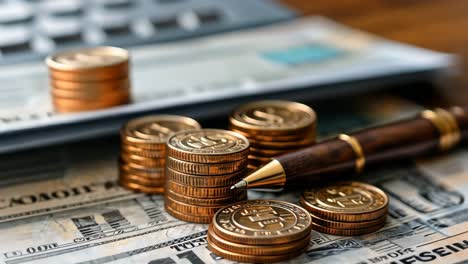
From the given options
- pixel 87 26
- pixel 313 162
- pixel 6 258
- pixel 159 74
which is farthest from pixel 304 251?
pixel 87 26

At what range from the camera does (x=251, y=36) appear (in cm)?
89

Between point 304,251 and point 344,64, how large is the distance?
0.31 meters

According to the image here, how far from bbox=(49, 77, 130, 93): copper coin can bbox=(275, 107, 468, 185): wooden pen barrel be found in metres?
0.17

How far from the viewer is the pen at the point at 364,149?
0.57 meters

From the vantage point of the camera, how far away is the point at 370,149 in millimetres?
A: 628

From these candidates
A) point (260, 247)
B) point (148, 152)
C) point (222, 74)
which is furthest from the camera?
point (222, 74)

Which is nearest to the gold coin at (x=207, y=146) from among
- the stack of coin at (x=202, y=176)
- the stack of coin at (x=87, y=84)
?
the stack of coin at (x=202, y=176)

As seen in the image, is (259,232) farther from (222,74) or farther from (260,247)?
(222,74)

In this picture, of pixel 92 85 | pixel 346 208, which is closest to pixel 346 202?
pixel 346 208

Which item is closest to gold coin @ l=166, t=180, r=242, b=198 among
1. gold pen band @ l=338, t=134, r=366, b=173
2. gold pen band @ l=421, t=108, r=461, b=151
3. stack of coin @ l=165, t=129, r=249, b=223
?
stack of coin @ l=165, t=129, r=249, b=223

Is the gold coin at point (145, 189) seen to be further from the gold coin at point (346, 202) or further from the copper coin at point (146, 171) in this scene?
the gold coin at point (346, 202)

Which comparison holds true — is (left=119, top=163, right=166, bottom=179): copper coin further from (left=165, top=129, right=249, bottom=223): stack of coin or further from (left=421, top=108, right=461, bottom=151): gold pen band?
(left=421, top=108, right=461, bottom=151): gold pen band

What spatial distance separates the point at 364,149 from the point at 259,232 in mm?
162

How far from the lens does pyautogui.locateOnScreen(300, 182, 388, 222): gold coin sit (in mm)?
540
